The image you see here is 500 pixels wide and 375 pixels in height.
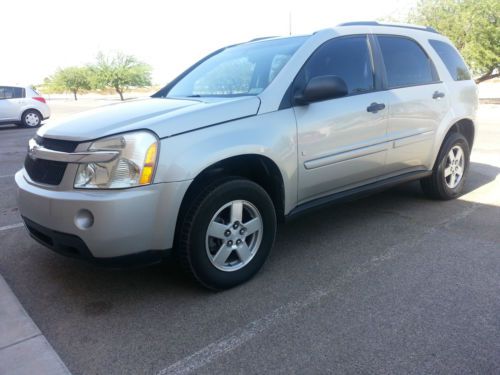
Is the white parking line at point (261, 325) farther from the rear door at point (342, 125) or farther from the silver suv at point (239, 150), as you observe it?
the rear door at point (342, 125)

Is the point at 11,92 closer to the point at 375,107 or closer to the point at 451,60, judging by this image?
the point at 451,60

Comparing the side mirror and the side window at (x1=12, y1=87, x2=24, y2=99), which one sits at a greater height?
the side mirror

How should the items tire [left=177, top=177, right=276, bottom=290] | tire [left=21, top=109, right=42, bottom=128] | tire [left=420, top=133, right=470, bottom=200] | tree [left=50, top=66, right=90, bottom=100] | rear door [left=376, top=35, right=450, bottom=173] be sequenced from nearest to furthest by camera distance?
tire [left=177, top=177, right=276, bottom=290]
rear door [left=376, top=35, right=450, bottom=173]
tire [left=420, top=133, right=470, bottom=200]
tire [left=21, top=109, right=42, bottom=128]
tree [left=50, top=66, right=90, bottom=100]

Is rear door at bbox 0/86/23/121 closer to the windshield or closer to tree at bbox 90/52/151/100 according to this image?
the windshield

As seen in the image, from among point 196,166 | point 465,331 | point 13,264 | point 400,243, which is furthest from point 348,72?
point 13,264

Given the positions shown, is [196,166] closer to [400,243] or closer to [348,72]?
[348,72]

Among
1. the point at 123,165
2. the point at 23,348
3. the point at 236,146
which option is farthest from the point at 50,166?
the point at 236,146

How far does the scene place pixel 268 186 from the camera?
331 centimetres

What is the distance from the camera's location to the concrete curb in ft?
7.41

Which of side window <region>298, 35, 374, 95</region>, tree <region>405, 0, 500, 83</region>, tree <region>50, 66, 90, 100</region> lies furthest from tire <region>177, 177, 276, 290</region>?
tree <region>50, 66, 90, 100</region>

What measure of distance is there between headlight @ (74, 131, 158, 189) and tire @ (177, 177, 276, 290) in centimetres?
39

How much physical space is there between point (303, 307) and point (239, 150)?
1109mm

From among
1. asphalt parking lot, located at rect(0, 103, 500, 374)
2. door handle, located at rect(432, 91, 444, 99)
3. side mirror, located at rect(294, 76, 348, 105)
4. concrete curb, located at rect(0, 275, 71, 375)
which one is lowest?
asphalt parking lot, located at rect(0, 103, 500, 374)

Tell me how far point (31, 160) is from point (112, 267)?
104 centimetres
